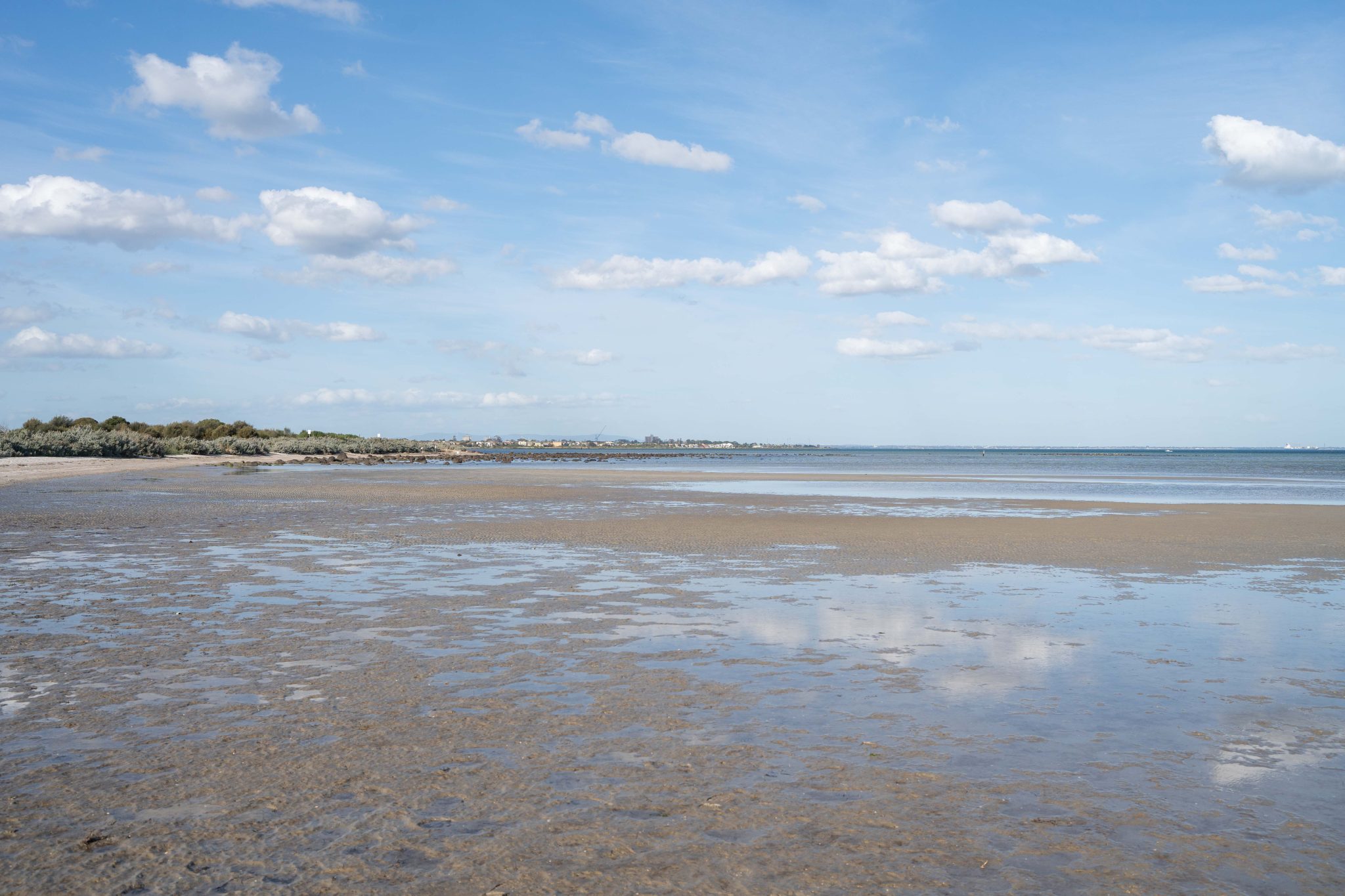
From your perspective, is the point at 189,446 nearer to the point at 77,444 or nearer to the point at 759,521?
the point at 77,444

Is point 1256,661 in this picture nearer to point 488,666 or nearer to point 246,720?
point 488,666

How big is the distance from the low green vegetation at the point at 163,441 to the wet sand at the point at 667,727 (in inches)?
2058

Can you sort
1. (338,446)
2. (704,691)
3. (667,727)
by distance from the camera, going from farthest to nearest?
(338,446)
(704,691)
(667,727)

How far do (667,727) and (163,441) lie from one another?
76.1m

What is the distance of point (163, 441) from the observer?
72.4 m

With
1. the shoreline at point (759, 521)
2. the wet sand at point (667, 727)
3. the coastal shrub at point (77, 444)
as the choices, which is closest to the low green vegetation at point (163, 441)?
the coastal shrub at point (77, 444)

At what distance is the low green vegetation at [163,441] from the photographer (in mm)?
59438

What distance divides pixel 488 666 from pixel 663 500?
23.6m

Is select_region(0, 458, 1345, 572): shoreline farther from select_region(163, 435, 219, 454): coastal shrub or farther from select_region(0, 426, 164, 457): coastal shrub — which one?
select_region(163, 435, 219, 454): coastal shrub

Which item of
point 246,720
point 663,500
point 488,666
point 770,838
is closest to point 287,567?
point 488,666

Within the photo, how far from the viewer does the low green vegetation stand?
59438mm

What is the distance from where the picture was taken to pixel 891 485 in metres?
45.1

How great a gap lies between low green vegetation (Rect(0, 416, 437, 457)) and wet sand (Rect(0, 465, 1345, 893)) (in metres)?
52.3

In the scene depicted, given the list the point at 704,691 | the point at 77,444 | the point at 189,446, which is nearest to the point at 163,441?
the point at 189,446
